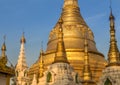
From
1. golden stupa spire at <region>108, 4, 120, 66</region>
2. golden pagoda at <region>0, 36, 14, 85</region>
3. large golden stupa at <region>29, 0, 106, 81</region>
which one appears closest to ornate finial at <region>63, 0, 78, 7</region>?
large golden stupa at <region>29, 0, 106, 81</region>

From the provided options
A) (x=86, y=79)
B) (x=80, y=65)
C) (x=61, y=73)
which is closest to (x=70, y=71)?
(x=61, y=73)

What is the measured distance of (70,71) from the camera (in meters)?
27.0

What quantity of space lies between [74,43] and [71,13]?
15.9 ft

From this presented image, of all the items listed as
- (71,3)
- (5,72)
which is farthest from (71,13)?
(5,72)

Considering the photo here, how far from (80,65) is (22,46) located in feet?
22.5

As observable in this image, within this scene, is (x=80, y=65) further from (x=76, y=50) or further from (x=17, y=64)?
(x=17, y=64)

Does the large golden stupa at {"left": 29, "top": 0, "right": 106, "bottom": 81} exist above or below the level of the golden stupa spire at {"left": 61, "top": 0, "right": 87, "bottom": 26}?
below

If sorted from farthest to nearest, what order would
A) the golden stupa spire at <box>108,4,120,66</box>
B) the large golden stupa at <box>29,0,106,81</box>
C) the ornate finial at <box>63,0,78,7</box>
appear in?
the ornate finial at <box>63,0,78,7</box>, the large golden stupa at <box>29,0,106,81</box>, the golden stupa spire at <box>108,4,120,66</box>

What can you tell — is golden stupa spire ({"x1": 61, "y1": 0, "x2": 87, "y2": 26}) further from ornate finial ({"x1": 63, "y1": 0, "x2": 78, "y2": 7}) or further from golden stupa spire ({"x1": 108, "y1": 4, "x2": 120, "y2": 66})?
Answer: golden stupa spire ({"x1": 108, "y1": 4, "x2": 120, "y2": 66})

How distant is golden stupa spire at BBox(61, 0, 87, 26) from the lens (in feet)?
135

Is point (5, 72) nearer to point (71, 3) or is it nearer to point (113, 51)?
point (113, 51)

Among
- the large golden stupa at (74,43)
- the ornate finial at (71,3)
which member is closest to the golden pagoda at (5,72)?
the large golden stupa at (74,43)

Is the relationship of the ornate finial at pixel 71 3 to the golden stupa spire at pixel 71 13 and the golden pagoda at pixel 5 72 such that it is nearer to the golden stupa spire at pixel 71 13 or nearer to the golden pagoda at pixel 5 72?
the golden stupa spire at pixel 71 13

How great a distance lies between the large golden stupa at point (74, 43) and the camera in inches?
1459
